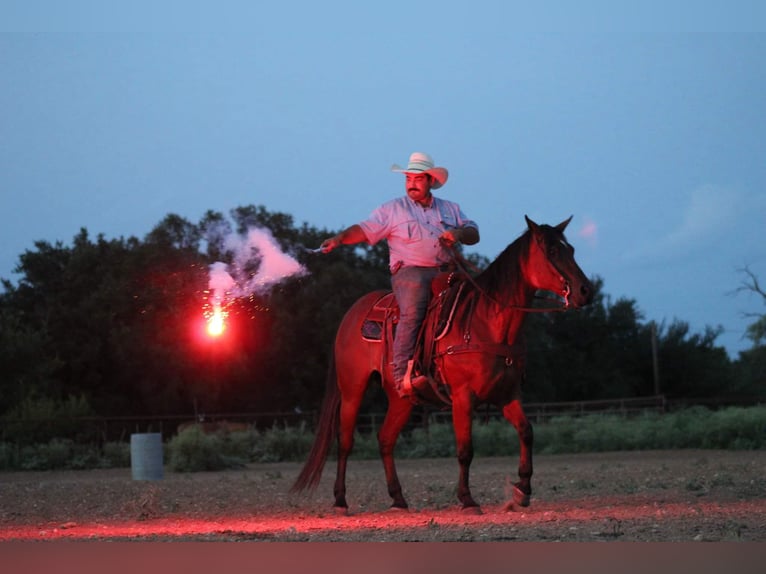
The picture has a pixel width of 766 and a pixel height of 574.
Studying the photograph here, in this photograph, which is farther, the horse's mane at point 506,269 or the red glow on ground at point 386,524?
the horse's mane at point 506,269

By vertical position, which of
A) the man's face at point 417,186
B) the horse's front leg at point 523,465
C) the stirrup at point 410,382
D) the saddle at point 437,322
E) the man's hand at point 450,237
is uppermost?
the man's face at point 417,186

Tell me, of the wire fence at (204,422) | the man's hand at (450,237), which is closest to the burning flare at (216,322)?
the man's hand at (450,237)

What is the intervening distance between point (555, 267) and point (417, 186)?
1.54 m

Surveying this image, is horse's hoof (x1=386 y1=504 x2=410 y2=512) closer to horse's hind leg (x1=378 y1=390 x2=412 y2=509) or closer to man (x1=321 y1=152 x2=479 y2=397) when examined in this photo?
horse's hind leg (x1=378 y1=390 x2=412 y2=509)

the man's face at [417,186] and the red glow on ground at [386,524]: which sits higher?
the man's face at [417,186]

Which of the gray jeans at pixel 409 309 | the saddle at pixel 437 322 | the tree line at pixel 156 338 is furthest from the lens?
the tree line at pixel 156 338

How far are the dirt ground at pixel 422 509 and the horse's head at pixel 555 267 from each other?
69.2 inches

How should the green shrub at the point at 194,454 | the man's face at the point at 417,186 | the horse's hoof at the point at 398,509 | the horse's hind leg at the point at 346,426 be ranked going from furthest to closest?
the green shrub at the point at 194,454 < the horse's hind leg at the point at 346,426 < the horse's hoof at the point at 398,509 < the man's face at the point at 417,186

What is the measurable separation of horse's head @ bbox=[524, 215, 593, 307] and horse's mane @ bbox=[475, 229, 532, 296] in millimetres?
87

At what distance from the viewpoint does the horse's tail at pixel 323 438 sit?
37.9 feet

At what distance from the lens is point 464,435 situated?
1024 centimetres

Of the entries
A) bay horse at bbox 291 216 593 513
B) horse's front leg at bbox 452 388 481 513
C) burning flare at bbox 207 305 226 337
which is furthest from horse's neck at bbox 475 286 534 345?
burning flare at bbox 207 305 226 337

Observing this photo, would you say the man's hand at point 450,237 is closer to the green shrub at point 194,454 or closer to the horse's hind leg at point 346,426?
the horse's hind leg at point 346,426

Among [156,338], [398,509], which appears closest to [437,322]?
[398,509]
